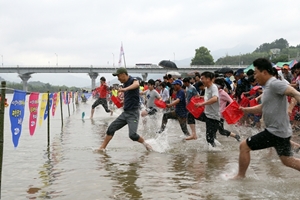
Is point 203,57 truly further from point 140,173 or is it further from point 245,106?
point 140,173

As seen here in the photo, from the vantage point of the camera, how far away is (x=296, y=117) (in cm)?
1027

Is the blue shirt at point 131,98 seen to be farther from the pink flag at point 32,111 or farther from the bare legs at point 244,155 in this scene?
the bare legs at point 244,155

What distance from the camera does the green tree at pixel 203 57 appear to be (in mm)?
135375

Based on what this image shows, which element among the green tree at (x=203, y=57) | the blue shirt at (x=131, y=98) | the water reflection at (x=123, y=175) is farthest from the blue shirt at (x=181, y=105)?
the green tree at (x=203, y=57)

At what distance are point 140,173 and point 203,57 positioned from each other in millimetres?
132262

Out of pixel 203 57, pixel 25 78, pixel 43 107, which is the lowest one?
pixel 43 107

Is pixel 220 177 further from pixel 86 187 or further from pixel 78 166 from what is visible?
pixel 78 166

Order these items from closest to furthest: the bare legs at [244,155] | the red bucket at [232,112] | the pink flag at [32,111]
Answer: the bare legs at [244,155] < the red bucket at [232,112] < the pink flag at [32,111]

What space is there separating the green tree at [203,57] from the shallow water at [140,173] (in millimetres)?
127182

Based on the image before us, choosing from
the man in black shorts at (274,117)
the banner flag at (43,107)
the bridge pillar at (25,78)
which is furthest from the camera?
the bridge pillar at (25,78)

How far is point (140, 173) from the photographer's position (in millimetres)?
6289

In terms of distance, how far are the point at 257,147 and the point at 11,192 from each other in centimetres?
341

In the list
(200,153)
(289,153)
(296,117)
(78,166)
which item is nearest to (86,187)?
(78,166)

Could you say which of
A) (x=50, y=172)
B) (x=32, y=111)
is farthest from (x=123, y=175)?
(x=32, y=111)
